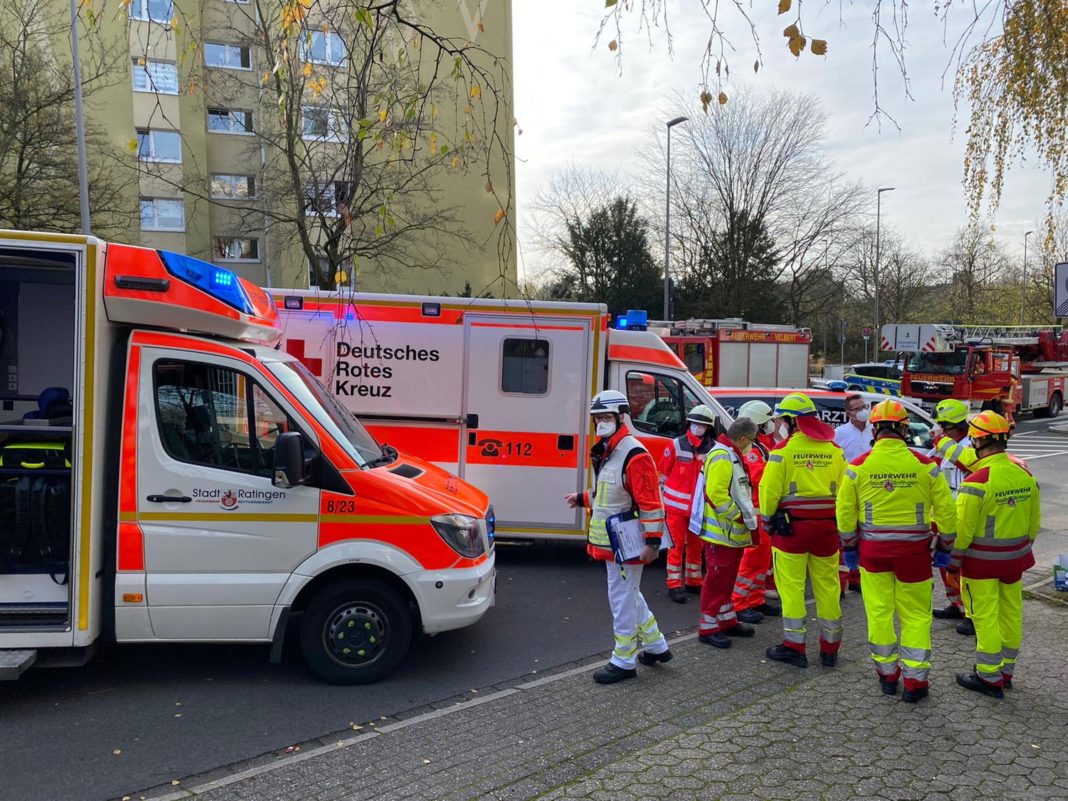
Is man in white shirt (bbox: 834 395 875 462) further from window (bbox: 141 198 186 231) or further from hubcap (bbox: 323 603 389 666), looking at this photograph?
window (bbox: 141 198 186 231)

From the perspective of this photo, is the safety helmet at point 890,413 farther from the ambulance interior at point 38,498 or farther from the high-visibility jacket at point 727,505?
the ambulance interior at point 38,498

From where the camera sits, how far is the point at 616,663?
5.11 meters

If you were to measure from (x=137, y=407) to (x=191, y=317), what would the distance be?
640 mm

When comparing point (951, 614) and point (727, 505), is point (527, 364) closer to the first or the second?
point (727, 505)

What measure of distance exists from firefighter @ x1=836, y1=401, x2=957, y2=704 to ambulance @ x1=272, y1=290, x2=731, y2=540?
354 centimetres

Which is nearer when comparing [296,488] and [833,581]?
[296,488]

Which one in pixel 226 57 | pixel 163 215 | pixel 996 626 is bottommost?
pixel 996 626

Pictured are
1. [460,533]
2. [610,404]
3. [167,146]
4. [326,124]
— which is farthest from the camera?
[167,146]

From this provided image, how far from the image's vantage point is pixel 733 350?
21.1 metres

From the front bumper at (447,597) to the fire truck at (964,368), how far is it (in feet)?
67.8

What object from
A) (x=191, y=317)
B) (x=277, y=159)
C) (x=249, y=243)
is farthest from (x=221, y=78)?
(x=191, y=317)

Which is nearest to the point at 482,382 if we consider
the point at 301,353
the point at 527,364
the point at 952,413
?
the point at 527,364

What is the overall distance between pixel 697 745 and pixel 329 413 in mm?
3134

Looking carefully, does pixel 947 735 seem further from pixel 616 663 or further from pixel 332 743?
pixel 332 743
